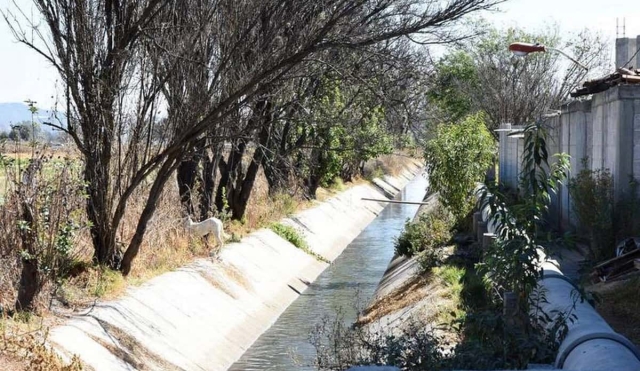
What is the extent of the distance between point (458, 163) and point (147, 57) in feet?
32.5

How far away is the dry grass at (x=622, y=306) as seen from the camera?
11266mm

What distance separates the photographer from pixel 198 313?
1772cm

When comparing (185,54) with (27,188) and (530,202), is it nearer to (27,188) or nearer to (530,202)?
(27,188)

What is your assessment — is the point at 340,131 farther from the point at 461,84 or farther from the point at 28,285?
the point at 461,84

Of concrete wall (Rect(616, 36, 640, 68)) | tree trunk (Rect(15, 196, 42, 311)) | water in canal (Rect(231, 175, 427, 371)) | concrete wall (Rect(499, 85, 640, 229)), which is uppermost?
concrete wall (Rect(616, 36, 640, 68))

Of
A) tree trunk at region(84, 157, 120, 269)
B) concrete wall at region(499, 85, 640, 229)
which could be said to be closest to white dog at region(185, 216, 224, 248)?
tree trunk at region(84, 157, 120, 269)

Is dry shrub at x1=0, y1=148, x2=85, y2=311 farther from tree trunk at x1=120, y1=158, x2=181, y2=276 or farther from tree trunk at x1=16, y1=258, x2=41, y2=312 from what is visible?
tree trunk at x1=120, y1=158, x2=181, y2=276

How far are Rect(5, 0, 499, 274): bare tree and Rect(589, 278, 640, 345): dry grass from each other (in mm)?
4497

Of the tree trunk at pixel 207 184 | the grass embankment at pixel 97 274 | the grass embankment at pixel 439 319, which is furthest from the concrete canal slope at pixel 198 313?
the grass embankment at pixel 439 319

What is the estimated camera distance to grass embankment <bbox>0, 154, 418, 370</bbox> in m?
11.8

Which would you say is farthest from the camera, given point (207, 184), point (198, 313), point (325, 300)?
point (207, 184)

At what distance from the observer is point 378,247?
32938 mm

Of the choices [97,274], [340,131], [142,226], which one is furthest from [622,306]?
[340,131]

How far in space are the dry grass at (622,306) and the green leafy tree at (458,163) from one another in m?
10.8
